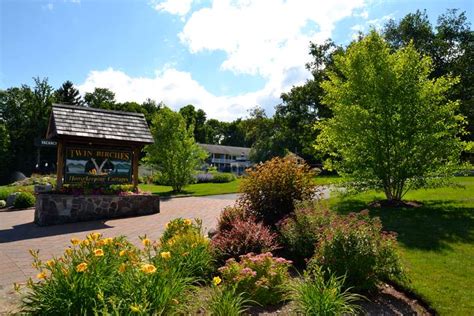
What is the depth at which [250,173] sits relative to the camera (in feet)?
26.6

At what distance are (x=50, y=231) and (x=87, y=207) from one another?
2.00 m

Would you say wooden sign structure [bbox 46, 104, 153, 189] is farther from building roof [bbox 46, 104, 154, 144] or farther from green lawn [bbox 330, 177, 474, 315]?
green lawn [bbox 330, 177, 474, 315]

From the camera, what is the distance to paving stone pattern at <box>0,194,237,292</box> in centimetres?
644

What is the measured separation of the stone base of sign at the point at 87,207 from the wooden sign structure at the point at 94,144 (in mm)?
655

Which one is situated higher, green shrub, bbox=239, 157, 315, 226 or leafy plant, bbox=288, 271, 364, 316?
green shrub, bbox=239, 157, 315, 226

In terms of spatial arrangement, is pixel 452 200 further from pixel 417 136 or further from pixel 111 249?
pixel 111 249

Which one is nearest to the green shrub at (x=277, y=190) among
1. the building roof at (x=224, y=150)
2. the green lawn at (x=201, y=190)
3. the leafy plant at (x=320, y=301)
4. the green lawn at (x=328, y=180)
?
the green lawn at (x=328, y=180)

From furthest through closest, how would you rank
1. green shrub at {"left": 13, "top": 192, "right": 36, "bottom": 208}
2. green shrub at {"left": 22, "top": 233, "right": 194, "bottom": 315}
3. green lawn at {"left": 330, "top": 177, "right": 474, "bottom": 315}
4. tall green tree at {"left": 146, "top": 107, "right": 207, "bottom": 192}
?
tall green tree at {"left": 146, "top": 107, "right": 207, "bottom": 192}
green shrub at {"left": 13, "top": 192, "right": 36, "bottom": 208}
green lawn at {"left": 330, "top": 177, "right": 474, "bottom": 315}
green shrub at {"left": 22, "top": 233, "right": 194, "bottom": 315}

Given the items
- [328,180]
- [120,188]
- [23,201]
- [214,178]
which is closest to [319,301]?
[120,188]

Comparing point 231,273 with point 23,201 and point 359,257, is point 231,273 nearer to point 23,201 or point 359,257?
point 359,257

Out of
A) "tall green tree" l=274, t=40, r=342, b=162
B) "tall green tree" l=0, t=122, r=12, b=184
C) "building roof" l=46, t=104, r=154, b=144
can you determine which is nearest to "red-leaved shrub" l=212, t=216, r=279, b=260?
"building roof" l=46, t=104, r=154, b=144

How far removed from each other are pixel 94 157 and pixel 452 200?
12306 millimetres

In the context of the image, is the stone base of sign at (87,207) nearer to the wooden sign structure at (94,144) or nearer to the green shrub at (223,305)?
the wooden sign structure at (94,144)

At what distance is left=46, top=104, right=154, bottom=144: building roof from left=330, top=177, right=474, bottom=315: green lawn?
7580 mm
